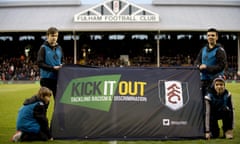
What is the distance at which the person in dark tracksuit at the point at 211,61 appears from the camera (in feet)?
27.4

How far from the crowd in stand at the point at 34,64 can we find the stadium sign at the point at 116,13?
5527mm

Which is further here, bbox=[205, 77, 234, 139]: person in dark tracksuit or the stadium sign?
the stadium sign

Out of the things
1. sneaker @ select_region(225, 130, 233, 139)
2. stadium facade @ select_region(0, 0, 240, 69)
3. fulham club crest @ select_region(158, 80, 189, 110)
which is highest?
stadium facade @ select_region(0, 0, 240, 69)

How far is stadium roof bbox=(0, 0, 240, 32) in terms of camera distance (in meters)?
48.0

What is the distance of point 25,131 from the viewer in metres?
8.11

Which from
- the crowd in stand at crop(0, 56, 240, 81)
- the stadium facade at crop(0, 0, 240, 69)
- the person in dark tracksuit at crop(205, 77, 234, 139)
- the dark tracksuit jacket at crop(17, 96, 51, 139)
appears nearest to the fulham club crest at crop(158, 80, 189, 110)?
the person in dark tracksuit at crop(205, 77, 234, 139)

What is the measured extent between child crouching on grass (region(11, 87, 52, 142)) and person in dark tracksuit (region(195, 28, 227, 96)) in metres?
2.73

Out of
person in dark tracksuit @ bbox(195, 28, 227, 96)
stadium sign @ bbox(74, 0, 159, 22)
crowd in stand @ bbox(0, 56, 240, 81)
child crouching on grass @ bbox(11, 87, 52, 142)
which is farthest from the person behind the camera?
stadium sign @ bbox(74, 0, 159, 22)

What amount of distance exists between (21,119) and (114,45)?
47.3 metres

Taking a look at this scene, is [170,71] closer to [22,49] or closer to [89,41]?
[89,41]

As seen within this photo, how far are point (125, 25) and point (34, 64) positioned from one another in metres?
11.4

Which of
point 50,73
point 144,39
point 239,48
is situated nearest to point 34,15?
point 144,39

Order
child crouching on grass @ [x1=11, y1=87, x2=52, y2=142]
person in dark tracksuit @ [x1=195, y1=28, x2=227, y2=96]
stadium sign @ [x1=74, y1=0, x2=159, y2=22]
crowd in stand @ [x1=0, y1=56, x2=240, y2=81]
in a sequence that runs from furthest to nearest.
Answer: stadium sign @ [x1=74, y1=0, x2=159, y2=22], crowd in stand @ [x1=0, y1=56, x2=240, y2=81], person in dark tracksuit @ [x1=195, y1=28, x2=227, y2=96], child crouching on grass @ [x1=11, y1=87, x2=52, y2=142]

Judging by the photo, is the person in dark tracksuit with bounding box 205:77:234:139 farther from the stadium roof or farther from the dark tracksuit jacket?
the stadium roof
